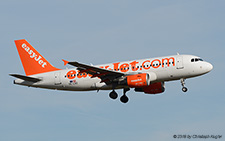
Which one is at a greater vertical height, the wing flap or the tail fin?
the tail fin

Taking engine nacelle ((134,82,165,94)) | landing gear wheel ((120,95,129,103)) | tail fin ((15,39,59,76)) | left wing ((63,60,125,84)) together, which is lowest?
landing gear wheel ((120,95,129,103))

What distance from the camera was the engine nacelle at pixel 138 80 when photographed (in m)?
49.0

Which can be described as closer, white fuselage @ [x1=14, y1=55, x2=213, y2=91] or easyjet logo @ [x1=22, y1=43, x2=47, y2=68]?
white fuselage @ [x1=14, y1=55, x2=213, y2=91]

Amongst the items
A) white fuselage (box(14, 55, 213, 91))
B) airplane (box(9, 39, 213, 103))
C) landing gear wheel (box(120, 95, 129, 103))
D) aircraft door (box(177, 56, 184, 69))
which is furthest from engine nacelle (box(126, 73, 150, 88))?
landing gear wheel (box(120, 95, 129, 103))

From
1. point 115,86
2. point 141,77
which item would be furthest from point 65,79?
point 141,77

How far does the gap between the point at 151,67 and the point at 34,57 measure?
15594 millimetres

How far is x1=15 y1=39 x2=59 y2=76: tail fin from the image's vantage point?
184ft

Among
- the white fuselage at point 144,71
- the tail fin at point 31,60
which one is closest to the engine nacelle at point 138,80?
the white fuselage at point 144,71

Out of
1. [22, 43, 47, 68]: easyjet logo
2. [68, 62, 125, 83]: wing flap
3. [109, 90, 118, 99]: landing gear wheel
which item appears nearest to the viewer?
[68, 62, 125, 83]: wing flap

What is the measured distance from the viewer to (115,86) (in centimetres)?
5150

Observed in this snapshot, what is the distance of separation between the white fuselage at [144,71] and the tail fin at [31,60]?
7.75 feet

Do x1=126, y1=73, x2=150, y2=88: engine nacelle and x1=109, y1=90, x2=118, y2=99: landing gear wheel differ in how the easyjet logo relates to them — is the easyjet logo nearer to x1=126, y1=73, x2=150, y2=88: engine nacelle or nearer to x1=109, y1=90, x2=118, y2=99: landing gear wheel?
x1=109, y1=90, x2=118, y2=99: landing gear wheel

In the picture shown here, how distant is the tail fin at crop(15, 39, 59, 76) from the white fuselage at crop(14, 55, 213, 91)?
2.36 metres

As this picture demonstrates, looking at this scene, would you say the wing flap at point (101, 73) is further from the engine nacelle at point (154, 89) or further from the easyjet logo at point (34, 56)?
the easyjet logo at point (34, 56)
